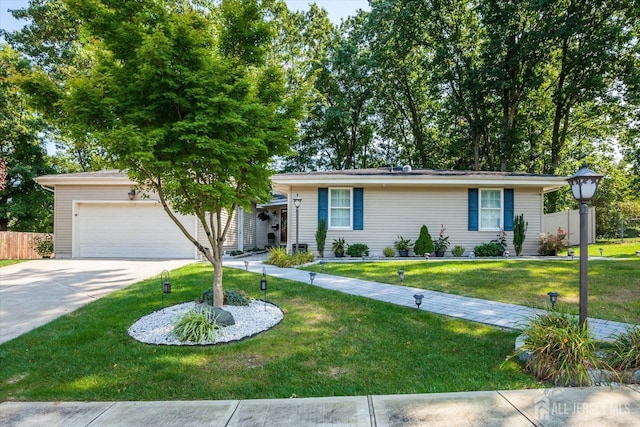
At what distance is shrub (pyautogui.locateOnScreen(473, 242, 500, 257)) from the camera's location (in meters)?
11.7

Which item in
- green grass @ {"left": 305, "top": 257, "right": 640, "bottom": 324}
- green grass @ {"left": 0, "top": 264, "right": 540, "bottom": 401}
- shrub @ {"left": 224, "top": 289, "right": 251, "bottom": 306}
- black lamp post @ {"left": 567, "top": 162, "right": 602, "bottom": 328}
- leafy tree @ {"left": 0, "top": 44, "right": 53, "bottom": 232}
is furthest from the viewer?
Answer: leafy tree @ {"left": 0, "top": 44, "right": 53, "bottom": 232}

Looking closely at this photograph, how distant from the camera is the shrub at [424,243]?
1171 centimetres

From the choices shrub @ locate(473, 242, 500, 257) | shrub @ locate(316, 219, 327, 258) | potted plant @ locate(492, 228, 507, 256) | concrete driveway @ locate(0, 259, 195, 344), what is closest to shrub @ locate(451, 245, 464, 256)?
shrub @ locate(473, 242, 500, 257)

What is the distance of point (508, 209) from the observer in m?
12.1

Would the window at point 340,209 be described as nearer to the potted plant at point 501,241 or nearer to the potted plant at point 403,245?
the potted plant at point 403,245

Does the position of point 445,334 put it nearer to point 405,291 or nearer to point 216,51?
point 405,291

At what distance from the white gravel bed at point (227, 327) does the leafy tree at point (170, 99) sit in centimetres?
174

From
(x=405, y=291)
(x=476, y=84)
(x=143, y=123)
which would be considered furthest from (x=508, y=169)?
(x=143, y=123)

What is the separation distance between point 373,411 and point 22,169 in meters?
21.6

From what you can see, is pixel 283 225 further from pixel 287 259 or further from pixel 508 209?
pixel 508 209

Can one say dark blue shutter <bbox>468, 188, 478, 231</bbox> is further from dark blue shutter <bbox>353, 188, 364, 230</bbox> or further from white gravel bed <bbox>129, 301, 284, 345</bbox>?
white gravel bed <bbox>129, 301, 284, 345</bbox>

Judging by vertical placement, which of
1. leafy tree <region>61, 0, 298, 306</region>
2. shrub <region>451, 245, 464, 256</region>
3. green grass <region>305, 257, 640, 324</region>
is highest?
leafy tree <region>61, 0, 298, 306</region>

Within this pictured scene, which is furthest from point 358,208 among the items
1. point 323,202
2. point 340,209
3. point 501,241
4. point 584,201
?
point 584,201

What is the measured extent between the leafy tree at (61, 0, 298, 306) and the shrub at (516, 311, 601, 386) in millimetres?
3755
